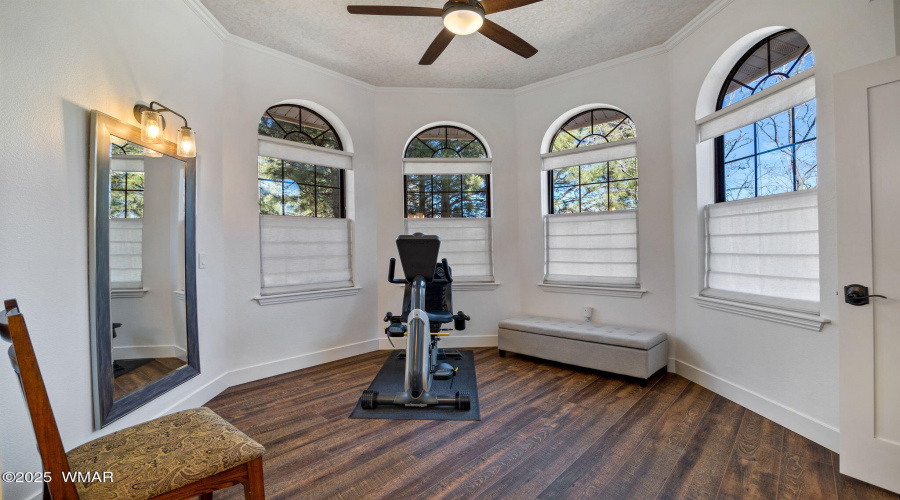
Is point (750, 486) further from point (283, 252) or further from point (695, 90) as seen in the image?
point (283, 252)

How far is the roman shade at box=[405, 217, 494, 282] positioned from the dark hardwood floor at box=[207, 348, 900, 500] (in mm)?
1533

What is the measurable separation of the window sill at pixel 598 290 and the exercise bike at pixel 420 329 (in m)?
1.34

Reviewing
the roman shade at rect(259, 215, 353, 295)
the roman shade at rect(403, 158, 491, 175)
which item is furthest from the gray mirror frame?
the roman shade at rect(403, 158, 491, 175)

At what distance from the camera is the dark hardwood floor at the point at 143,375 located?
2030 millimetres

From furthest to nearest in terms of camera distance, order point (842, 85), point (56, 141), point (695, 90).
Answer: point (695, 90) → point (842, 85) → point (56, 141)

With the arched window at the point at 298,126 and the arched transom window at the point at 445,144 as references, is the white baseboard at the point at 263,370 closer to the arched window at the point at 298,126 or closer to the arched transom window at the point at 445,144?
the arched window at the point at 298,126

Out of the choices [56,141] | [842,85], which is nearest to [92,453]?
[56,141]

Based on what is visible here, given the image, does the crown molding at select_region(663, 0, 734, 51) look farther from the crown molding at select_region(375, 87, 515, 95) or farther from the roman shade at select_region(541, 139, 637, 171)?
the crown molding at select_region(375, 87, 515, 95)

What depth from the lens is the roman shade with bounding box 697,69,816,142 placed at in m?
2.33

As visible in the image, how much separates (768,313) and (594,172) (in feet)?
6.77

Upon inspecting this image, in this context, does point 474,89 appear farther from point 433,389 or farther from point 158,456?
point 158,456

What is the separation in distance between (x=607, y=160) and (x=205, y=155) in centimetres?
374

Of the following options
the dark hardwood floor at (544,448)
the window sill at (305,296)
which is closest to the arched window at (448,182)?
the window sill at (305,296)

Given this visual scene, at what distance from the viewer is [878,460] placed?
1756 millimetres
